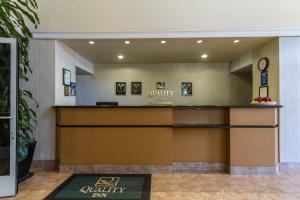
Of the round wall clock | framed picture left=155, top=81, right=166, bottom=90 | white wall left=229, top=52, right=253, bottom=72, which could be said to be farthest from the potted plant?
white wall left=229, top=52, right=253, bottom=72

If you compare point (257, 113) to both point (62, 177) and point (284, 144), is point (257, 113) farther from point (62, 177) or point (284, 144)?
point (62, 177)

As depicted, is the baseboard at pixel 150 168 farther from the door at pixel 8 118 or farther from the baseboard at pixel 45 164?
the door at pixel 8 118

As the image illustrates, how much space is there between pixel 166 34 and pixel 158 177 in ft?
8.95

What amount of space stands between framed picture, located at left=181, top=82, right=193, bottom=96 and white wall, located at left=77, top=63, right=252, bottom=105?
11 cm

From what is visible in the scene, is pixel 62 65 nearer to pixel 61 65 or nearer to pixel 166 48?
pixel 61 65

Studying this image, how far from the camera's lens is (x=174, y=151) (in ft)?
14.4

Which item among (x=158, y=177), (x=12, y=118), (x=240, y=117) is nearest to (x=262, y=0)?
(x=240, y=117)

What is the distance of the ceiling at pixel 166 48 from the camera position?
15.8 ft

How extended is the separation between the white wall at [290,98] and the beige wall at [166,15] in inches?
15.7

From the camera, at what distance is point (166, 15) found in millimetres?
4402

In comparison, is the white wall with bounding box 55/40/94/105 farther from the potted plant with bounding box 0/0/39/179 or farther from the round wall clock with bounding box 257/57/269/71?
the round wall clock with bounding box 257/57/269/71

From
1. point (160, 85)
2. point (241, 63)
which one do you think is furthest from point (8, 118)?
point (241, 63)

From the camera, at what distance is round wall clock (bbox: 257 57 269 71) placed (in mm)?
4999

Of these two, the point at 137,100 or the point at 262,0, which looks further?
the point at 137,100
